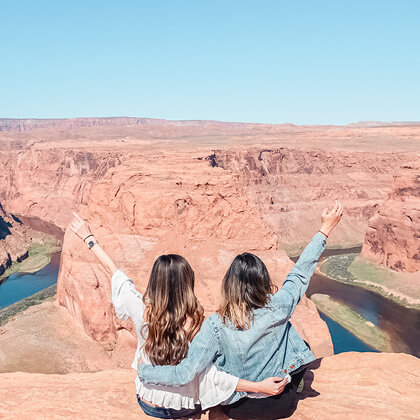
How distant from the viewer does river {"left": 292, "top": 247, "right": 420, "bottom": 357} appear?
117 feet

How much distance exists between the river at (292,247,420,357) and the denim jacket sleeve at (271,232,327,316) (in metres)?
32.6

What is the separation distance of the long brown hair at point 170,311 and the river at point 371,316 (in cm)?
3317

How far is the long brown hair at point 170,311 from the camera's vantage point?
15.1 ft

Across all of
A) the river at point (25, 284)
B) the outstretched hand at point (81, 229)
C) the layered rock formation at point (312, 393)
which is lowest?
the river at point (25, 284)

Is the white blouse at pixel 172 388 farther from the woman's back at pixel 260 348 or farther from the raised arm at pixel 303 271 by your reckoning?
the raised arm at pixel 303 271

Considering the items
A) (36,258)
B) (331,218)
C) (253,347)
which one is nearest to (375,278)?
(36,258)

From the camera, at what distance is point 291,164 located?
9225cm

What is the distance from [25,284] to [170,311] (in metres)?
53.4

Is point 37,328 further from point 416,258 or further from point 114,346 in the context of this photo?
point 416,258

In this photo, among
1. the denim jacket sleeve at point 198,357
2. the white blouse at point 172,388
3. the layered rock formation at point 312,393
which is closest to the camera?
the denim jacket sleeve at point 198,357

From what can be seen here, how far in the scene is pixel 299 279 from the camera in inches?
202

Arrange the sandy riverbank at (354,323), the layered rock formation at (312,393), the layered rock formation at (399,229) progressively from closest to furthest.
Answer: the layered rock formation at (312,393) → the sandy riverbank at (354,323) → the layered rock formation at (399,229)

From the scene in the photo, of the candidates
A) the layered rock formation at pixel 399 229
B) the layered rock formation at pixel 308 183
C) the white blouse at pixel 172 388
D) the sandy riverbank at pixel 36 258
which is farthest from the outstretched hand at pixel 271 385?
the layered rock formation at pixel 308 183

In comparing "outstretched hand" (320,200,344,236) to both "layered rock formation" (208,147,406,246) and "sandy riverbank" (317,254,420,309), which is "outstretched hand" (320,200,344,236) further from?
"layered rock formation" (208,147,406,246)
